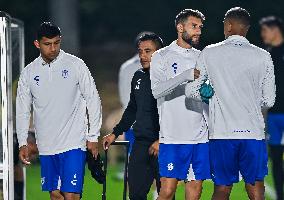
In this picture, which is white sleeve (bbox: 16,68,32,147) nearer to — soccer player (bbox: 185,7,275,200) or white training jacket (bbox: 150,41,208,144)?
white training jacket (bbox: 150,41,208,144)

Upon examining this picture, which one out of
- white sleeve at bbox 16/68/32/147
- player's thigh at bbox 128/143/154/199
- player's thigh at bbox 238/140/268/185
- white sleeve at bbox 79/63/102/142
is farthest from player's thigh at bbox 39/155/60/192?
player's thigh at bbox 238/140/268/185

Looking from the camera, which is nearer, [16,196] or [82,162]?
[82,162]

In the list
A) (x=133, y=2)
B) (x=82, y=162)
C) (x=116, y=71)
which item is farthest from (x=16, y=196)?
(x=133, y=2)

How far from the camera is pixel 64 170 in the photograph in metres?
11.1

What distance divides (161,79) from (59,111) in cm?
91

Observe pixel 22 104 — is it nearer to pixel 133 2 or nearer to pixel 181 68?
pixel 181 68

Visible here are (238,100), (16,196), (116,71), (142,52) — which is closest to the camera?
(238,100)

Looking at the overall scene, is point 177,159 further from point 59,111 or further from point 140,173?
point 59,111

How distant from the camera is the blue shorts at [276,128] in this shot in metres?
14.0

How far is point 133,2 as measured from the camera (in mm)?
32188

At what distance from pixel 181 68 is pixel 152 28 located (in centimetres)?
2060

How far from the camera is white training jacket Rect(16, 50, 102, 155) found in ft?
36.1

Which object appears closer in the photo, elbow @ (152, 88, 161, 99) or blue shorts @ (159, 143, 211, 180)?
elbow @ (152, 88, 161, 99)

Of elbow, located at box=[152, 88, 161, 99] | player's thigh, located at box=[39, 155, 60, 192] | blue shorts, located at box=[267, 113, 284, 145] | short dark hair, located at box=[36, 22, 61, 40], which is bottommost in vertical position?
player's thigh, located at box=[39, 155, 60, 192]
